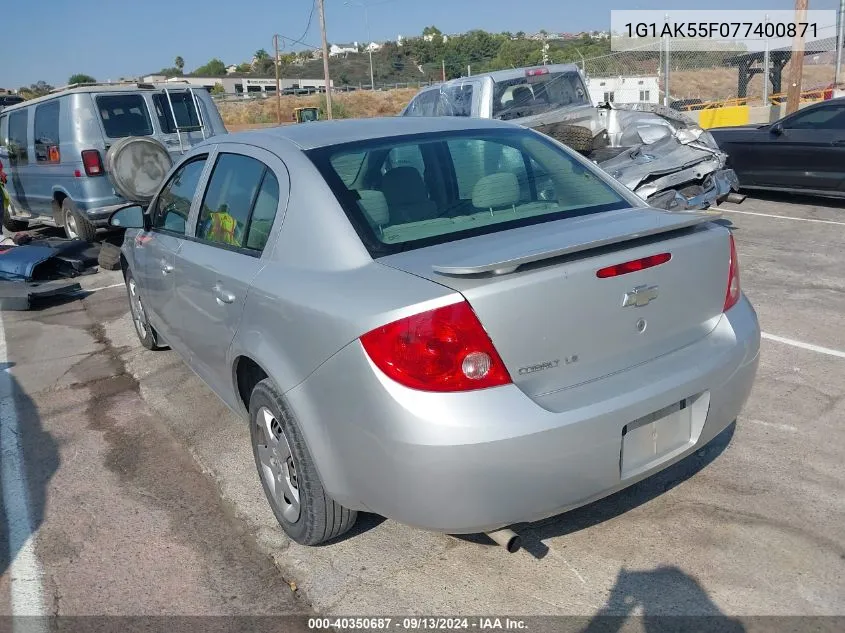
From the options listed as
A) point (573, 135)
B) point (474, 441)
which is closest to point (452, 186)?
point (474, 441)

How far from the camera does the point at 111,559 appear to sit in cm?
316

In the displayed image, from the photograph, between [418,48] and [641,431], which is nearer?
[641,431]

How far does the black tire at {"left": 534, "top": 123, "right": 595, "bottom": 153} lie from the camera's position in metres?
8.26

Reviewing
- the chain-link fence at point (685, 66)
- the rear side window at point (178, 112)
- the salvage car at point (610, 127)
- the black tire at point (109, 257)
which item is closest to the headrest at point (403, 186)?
the salvage car at point (610, 127)

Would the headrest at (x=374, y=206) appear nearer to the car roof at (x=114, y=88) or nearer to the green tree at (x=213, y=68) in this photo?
the car roof at (x=114, y=88)

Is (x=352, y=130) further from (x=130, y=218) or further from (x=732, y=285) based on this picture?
(x=130, y=218)

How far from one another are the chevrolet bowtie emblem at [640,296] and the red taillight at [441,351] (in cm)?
55

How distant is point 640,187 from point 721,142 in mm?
4169

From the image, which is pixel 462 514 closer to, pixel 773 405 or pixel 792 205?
pixel 773 405

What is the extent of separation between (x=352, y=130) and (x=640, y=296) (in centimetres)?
163

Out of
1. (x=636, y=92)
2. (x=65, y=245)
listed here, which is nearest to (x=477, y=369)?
(x=65, y=245)

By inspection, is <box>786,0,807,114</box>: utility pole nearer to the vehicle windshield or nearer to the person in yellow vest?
the vehicle windshield

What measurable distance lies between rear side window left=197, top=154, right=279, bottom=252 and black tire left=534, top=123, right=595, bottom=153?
5214 mm

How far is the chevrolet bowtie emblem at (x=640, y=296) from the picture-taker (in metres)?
2.58
